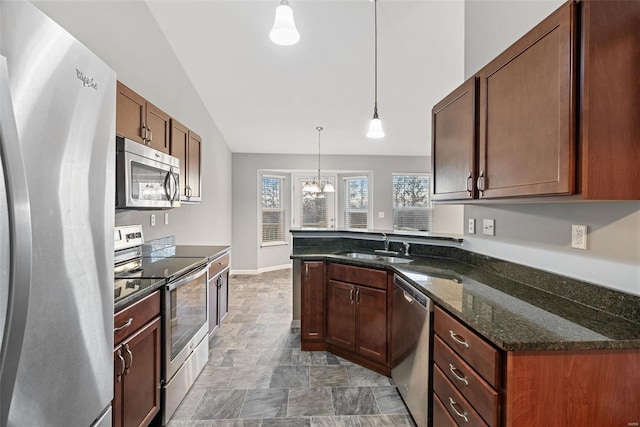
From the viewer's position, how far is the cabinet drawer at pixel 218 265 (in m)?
2.76

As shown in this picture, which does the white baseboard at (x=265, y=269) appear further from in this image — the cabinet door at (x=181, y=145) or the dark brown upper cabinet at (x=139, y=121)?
the dark brown upper cabinet at (x=139, y=121)

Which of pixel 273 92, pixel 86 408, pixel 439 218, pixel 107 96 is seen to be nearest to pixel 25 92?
pixel 107 96

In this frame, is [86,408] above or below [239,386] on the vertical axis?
above

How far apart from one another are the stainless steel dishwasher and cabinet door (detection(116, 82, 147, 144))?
6.88ft

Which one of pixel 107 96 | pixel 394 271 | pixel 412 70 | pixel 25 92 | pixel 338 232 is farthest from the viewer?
pixel 412 70

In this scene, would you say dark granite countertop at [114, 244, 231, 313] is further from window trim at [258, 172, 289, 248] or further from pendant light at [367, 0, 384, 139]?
window trim at [258, 172, 289, 248]

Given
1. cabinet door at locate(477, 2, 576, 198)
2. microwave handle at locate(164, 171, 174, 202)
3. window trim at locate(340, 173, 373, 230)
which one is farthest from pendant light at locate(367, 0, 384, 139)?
window trim at locate(340, 173, 373, 230)

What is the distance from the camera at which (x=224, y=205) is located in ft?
18.3

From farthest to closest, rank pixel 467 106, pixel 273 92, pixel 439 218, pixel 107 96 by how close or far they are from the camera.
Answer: pixel 439 218
pixel 273 92
pixel 467 106
pixel 107 96

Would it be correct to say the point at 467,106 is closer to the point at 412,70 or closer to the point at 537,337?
the point at 537,337

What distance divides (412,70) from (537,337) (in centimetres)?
343

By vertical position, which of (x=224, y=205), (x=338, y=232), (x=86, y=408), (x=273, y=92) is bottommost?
(x=86, y=408)

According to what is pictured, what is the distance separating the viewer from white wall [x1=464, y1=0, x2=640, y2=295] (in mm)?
1251

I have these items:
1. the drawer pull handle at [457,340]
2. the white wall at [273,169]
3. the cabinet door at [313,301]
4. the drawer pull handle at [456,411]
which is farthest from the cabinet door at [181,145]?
the white wall at [273,169]
